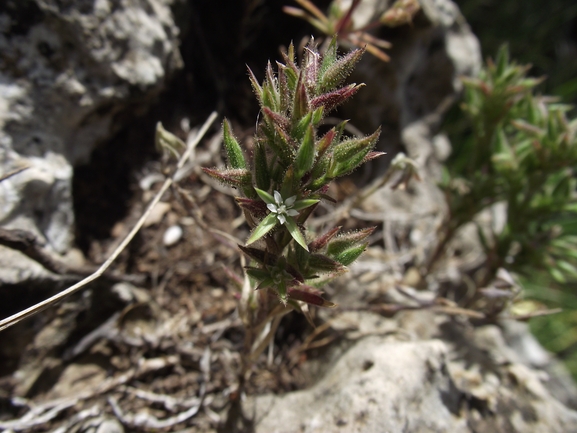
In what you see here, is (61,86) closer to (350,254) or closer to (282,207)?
(282,207)

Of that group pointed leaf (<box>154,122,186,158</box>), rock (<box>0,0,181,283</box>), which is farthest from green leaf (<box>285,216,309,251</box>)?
rock (<box>0,0,181,283</box>)

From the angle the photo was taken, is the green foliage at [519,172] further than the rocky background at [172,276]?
Yes

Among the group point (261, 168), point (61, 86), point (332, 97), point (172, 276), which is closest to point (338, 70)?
point (332, 97)

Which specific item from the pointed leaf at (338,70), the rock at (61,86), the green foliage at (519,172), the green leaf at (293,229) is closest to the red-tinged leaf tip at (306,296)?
the green leaf at (293,229)

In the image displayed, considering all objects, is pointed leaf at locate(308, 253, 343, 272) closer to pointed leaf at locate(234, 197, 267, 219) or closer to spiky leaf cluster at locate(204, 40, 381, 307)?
spiky leaf cluster at locate(204, 40, 381, 307)

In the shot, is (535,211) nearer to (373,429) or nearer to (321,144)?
(373,429)

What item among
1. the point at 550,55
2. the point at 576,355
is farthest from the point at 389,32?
the point at 576,355

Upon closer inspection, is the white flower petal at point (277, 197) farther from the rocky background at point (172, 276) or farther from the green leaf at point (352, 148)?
the rocky background at point (172, 276)

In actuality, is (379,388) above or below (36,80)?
below
